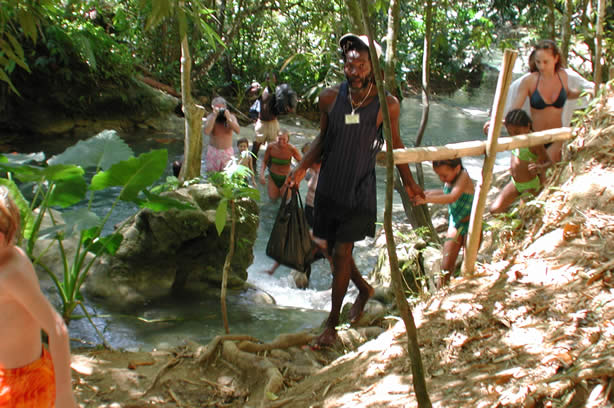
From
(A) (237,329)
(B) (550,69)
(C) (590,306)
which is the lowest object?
(A) (237,329)

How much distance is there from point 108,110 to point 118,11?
2028mm

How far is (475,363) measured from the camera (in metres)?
2.48

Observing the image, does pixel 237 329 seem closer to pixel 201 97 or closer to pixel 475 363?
pixel 475 363

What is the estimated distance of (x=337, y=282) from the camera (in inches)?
140

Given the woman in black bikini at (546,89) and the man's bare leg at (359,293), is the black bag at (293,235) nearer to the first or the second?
the man's bare leg at (359,293)

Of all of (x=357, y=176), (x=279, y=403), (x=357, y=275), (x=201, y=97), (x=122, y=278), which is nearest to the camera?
(x=279, y=403)

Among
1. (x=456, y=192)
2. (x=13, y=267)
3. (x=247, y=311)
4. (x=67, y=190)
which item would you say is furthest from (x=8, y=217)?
(x=247, y=311)

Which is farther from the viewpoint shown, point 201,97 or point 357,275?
point 201,97

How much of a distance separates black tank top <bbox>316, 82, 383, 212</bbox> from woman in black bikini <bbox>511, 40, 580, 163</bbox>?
5.50 feet

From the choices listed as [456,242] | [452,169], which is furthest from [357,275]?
[452,169]

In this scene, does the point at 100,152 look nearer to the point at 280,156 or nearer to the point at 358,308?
the point at 358,308

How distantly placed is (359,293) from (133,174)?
5.78ft

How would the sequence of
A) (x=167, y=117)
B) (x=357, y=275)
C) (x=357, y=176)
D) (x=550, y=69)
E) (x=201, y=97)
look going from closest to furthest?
(x=357, y=176)
(x=357, y=275)
(x=550, y=69)
(x=167, y=117)
(x=201, y=97)

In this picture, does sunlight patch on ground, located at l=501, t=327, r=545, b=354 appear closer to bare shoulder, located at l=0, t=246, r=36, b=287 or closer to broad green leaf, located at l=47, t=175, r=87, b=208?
bare shoulder, located at l=0, t=246, r=36, b=287
